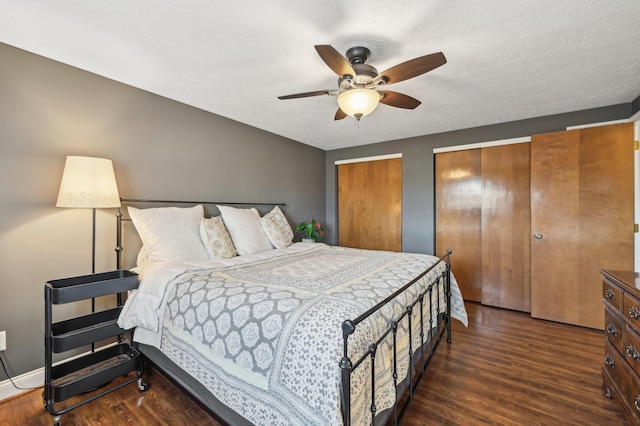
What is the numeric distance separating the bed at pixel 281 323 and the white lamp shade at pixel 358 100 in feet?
3.90

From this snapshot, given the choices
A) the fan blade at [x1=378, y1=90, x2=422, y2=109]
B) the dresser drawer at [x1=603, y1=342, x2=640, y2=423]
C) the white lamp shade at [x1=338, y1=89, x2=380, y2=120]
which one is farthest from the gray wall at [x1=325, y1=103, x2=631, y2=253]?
the white lamp shade at [x1=338, y1=89, x2=380, y2=120]

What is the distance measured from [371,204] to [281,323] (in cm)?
363

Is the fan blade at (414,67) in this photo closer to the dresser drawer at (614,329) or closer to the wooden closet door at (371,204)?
the dresser drawer at (614,329)

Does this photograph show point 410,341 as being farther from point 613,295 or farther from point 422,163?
point 422,163

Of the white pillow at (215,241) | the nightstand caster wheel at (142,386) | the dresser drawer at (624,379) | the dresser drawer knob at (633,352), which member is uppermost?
the white pillow at (215,241)

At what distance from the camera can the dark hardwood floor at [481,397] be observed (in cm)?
166

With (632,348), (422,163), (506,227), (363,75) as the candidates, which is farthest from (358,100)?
(506,227)

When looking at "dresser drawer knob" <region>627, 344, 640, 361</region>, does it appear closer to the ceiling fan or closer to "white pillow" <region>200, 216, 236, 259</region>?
the ceiling fan

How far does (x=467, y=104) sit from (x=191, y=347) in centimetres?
331

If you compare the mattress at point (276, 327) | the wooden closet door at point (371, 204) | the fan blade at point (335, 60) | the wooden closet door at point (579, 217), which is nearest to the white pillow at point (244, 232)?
the mattress at point (276, 327)

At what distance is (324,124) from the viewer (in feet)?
11.7

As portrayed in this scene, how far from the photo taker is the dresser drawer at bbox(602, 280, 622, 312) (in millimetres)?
1660

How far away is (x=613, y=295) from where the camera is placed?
5.71ft

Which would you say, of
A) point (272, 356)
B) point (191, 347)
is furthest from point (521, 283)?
point (191, 347)
